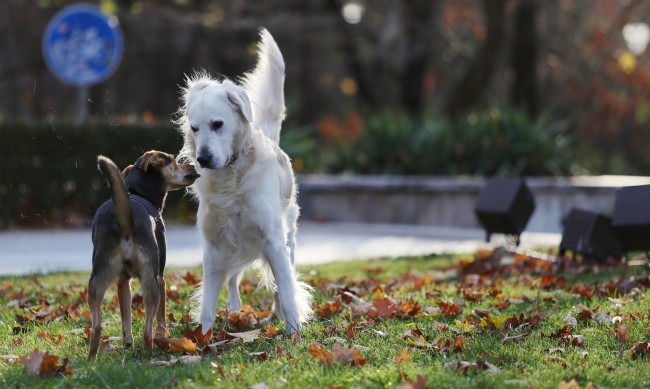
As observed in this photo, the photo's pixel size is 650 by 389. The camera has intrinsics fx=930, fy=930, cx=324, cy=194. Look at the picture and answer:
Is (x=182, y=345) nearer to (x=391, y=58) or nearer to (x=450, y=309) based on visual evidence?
(x=450, y=309)

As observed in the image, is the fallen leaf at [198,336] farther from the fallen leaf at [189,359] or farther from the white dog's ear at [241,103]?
the white dog's ear at [241,103]

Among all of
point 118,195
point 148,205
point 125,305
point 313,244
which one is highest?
point 118,195

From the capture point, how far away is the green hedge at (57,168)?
13.2m

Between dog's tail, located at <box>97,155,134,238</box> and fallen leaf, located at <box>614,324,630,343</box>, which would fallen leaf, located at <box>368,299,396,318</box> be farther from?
dog's tail, located at <box>97,155,134,238</box>

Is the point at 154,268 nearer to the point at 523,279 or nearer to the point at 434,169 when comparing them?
the point at 523,279

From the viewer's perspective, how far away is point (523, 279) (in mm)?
8195

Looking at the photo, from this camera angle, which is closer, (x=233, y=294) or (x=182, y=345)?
(x=182, y=345)

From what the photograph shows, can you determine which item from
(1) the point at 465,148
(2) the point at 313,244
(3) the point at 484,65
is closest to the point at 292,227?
(2) the point at 313,244

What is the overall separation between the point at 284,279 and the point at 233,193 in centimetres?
63

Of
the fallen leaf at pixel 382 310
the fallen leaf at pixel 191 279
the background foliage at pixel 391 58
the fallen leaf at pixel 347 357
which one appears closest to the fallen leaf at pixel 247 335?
the fallen leaf at pixel 347 357

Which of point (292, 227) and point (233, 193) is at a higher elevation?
point (233, 193)

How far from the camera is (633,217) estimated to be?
783 centimetres

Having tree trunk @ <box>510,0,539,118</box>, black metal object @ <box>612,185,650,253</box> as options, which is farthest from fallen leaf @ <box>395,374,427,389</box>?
tree trunk @ <box>510,0,539,118</box>

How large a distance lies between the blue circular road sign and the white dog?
8.42 m
